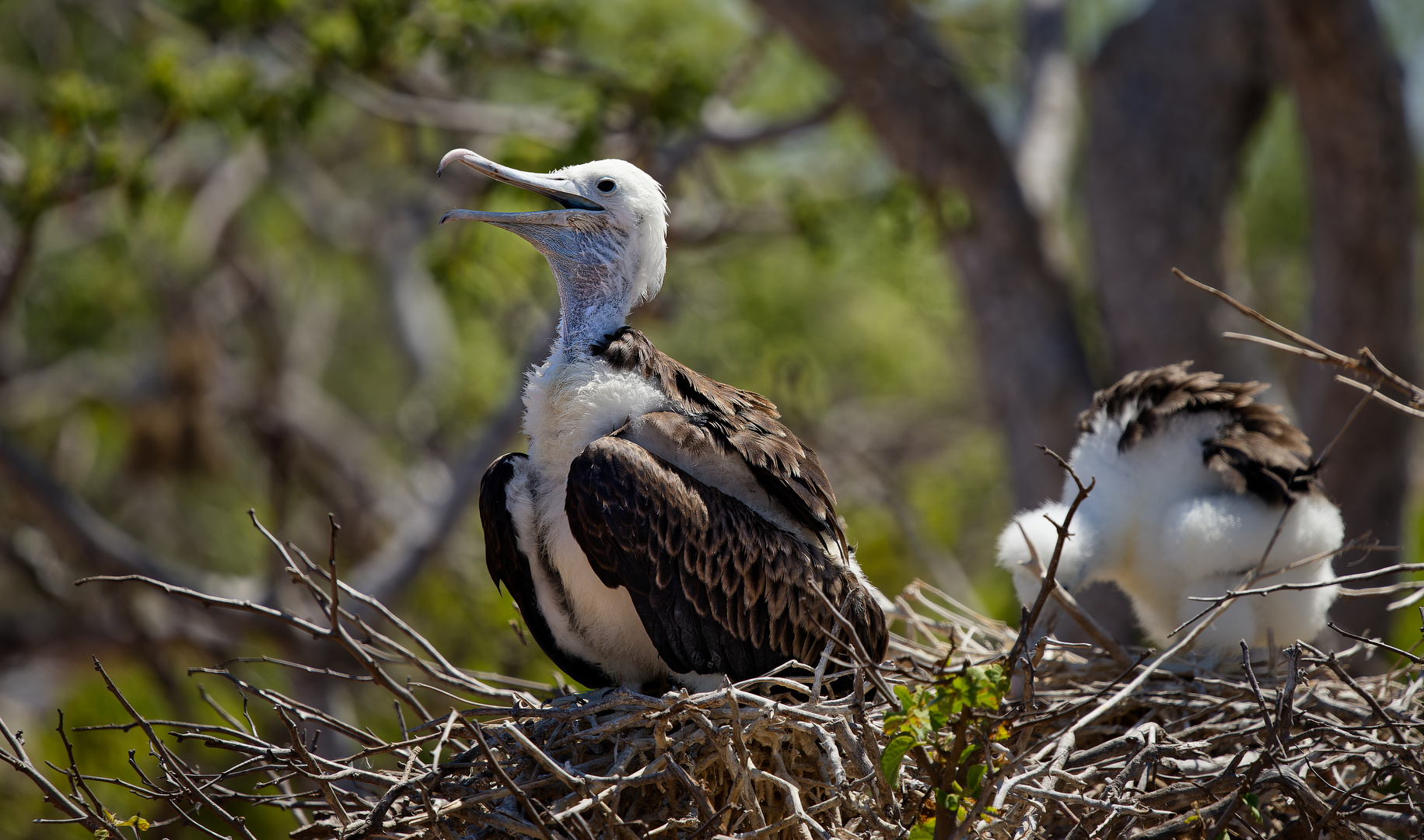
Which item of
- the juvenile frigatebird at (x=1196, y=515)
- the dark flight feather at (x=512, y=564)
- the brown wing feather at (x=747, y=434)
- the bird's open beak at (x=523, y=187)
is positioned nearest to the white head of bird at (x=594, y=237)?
the bird's open beak at (x=523, y=187)

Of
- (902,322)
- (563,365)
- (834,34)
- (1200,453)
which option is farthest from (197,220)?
(1200,453)

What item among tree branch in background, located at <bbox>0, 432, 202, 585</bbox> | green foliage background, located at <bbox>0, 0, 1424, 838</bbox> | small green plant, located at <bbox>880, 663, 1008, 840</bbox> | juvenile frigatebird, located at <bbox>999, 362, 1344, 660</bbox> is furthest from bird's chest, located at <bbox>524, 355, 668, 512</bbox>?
tree branch in background, located at <bbox>0, 432, 202, 585</bbox>

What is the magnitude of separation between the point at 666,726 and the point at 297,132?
16.9 feet

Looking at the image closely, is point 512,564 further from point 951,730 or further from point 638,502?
point 951,730

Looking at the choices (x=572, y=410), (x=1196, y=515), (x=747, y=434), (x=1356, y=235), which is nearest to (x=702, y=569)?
(x=747, y=434)

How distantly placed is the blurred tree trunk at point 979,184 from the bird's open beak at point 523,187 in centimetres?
375

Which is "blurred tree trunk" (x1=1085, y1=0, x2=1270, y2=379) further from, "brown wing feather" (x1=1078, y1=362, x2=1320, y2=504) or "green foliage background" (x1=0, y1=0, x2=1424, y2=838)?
"brown wing feather" (x1=1078, y1=362, x2=1320, y2=504)

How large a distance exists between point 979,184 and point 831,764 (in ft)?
15.9

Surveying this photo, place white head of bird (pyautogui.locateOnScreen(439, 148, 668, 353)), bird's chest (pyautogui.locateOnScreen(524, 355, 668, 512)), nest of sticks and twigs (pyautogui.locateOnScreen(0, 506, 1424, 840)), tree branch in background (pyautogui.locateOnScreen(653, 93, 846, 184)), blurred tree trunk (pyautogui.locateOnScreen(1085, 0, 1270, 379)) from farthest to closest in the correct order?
tree branch in background (pyautogui.locateOnScreen(653, 93, 846, 184)) → blurred tree trunk (pyautogui.locateOnScreen(1085, 0, 1270, 379)) → white head of bird (pyautogui.locateOnScreen(439, 148, 668, 353)) → bird's chest (pyautogui.locateOnScreen(524, 355, 668, 512)) → nest of sticks and twigs (pyautogui.locateOnScreen(0, 506, 1424, 840))

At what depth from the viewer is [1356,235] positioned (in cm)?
643

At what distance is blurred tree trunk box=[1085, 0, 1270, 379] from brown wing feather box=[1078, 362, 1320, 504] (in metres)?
2.44

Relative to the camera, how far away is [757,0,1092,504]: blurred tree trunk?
723 centimetres

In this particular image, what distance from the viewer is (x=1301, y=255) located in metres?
15.7

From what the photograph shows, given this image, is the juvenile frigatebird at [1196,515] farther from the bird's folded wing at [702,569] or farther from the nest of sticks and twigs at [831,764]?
the bird's folded wing at [702,569]
